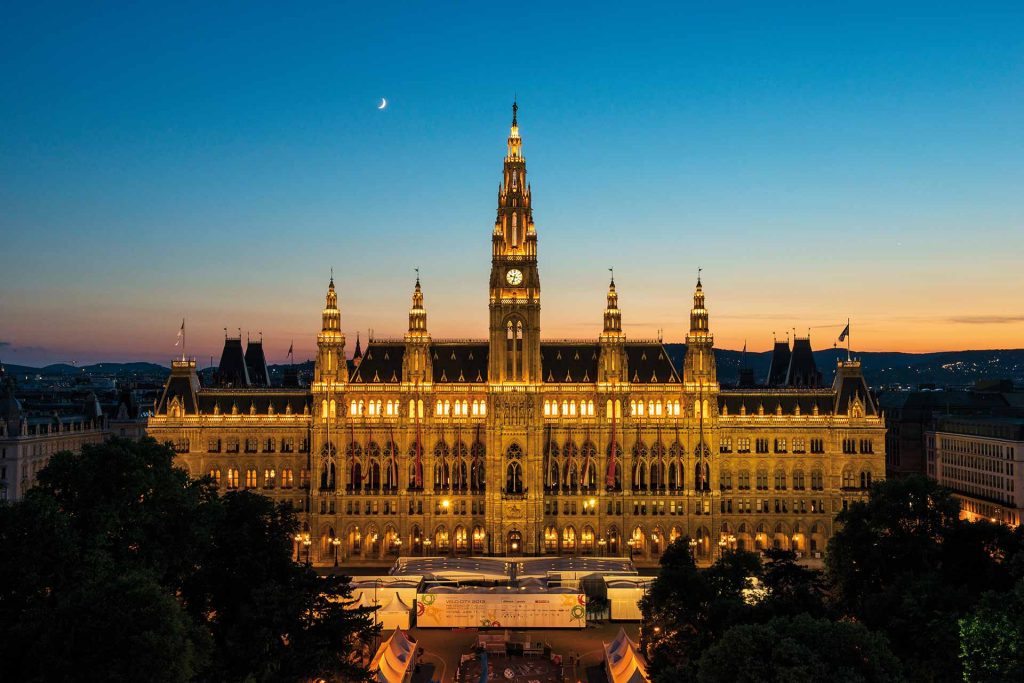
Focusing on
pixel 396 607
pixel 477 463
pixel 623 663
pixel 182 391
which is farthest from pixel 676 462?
pixel 182 391

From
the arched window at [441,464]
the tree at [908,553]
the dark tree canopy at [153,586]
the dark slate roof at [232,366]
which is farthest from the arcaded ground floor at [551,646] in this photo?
the dark slate roof at [232,366]

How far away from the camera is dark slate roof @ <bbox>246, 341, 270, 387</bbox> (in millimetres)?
176375

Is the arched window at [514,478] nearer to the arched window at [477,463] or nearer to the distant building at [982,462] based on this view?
the arched window at [477,463]

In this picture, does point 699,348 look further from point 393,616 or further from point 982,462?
point 393,616

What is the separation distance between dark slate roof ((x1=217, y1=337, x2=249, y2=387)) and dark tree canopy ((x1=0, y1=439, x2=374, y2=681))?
80.8 metres

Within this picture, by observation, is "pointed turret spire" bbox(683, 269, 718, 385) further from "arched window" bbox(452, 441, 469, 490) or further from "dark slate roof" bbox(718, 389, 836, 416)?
"arched window" bbox(452, 441, 469, 490)

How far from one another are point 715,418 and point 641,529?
59.2 ft

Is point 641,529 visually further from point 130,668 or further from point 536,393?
point 130,668

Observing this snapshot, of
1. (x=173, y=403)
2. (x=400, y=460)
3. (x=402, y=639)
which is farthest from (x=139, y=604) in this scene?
(x=173, y=403)

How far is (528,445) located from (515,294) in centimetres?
2027

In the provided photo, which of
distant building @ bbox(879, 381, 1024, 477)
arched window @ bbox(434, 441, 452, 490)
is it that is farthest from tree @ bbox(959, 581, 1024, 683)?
distant building @ bbox(879, 381, 1024, 477)

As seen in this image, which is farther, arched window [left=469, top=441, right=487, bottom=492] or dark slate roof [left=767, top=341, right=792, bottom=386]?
dark slate roof [left=767, top=341, right=792, bottom=386]

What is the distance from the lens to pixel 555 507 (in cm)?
13162

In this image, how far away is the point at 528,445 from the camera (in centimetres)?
13050
